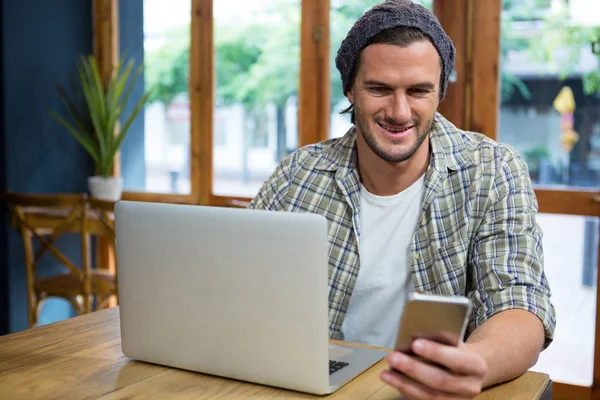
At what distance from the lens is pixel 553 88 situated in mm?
3035

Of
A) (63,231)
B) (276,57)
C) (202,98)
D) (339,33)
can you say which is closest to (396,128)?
(339,33)

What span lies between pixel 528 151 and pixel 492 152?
1.46 meters

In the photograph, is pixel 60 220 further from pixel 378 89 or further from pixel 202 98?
pixel 378 89

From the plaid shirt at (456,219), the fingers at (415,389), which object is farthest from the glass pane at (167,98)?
the fingers at (415,389)

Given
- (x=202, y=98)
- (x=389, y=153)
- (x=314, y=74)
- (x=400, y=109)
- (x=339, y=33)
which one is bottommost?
(x=389, y=153)

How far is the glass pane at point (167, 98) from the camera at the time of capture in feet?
12.7

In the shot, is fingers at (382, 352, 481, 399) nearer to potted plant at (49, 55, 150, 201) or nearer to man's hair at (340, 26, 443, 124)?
man's hair at (340, 26, 443, 124)

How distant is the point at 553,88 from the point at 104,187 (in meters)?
2.27

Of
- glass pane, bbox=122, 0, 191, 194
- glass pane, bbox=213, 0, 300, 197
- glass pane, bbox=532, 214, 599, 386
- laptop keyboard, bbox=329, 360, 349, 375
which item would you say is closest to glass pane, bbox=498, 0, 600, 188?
glass pane, bbox=532, 214, 599, 386

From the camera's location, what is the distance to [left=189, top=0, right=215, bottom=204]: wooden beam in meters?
3.76

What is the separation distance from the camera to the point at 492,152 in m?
1.72

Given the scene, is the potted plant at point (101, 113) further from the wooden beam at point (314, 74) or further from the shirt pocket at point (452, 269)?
the shirt pocket at point (452, 269)

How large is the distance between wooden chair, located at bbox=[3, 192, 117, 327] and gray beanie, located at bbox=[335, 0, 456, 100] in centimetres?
167

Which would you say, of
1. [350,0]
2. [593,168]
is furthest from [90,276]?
[593,168]
